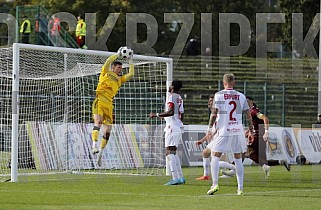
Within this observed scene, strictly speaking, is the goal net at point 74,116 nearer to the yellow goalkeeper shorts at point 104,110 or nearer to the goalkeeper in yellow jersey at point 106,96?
the goalkeeper in yellow jersey at point 106,96

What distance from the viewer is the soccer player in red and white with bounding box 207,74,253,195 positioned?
15398 mm

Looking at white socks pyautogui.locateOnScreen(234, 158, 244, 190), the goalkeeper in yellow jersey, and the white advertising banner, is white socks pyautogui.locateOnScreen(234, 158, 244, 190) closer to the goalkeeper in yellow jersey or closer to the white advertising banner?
the goalkeeper in yellow jersey

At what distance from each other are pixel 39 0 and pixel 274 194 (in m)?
37.9

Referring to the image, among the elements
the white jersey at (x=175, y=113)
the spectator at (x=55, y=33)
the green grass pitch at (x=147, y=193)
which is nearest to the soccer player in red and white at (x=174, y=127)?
the white jersey at (x=175, y=113)

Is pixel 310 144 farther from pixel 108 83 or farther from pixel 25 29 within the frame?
pixel 25 29

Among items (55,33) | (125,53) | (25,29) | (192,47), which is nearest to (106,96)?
(125,53)

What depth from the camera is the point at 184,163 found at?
26.6 m

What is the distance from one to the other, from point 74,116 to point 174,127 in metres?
6.10

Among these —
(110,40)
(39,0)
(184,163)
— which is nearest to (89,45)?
(110,40)

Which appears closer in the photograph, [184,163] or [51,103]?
[51,103]

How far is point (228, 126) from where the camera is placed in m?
15.5

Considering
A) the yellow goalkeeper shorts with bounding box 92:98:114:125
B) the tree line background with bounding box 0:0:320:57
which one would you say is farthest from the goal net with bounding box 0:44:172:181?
the tree line background with bounding box 0:0:320:57

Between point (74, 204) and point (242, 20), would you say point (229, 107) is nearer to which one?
point (74, 204)

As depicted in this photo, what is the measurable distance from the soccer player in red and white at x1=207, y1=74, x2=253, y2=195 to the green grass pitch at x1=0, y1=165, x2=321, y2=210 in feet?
1.70
